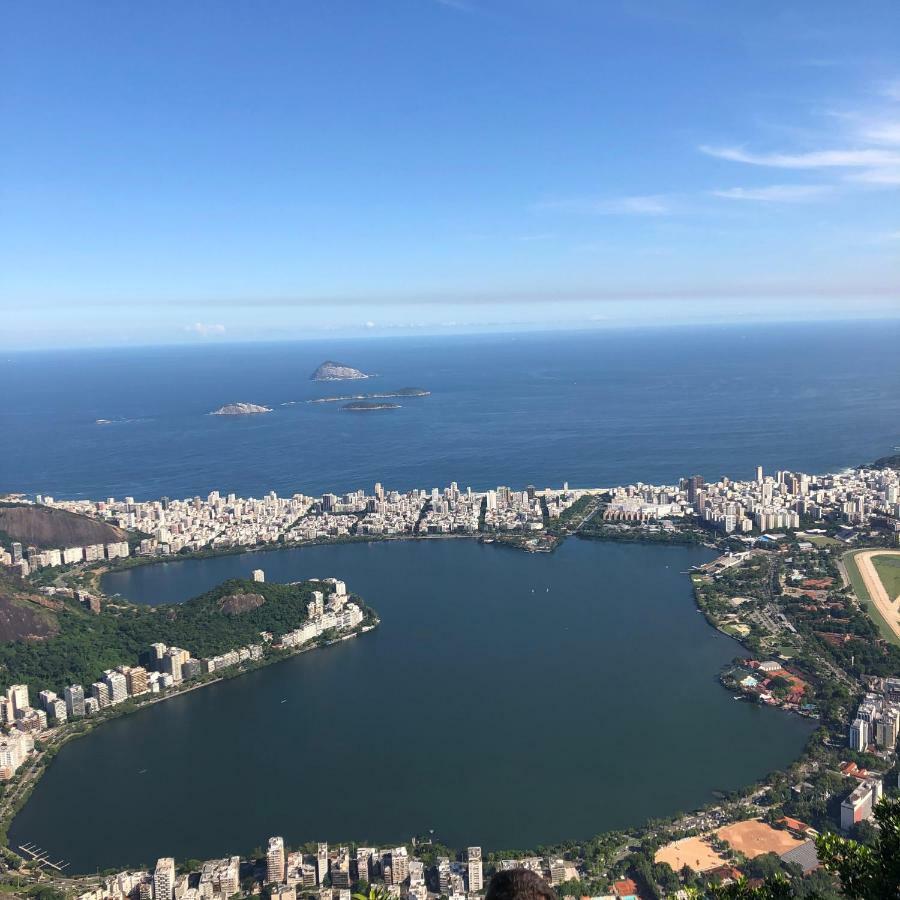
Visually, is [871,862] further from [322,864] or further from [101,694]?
[101,694]

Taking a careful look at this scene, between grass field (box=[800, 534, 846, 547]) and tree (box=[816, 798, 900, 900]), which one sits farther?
grass field (box=[800, 534, 846, 547])

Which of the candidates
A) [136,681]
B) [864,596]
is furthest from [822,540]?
[136,681]

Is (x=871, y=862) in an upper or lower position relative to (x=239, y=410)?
upper

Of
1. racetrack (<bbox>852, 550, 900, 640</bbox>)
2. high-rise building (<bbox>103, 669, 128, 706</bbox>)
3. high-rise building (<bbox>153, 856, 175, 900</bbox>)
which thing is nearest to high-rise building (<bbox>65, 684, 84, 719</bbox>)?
high-rise building (<bbox>103, 669, 128, 706</bbox>)

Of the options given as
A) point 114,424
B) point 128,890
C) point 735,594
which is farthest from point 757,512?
point 114,424

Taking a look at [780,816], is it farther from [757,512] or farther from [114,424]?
[114,424]

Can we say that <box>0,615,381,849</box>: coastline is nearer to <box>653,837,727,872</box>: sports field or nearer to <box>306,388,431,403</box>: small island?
<box>653,837,727,872</box>: sports field

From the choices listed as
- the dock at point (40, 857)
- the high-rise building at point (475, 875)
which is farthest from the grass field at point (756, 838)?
the dock at point (40, 857)
